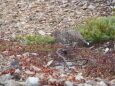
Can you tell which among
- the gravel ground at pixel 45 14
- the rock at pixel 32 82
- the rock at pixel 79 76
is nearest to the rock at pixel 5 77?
the rock at pixel 32 82

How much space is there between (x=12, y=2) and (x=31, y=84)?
41.8 ft

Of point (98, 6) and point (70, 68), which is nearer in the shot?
point (70, 68)

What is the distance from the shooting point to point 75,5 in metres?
17.2

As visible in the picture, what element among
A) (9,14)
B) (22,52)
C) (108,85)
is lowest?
(9,14)

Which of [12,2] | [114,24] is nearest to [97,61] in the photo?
[114,24]

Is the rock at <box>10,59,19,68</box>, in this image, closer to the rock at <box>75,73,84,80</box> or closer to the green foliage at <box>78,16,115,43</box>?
the rock at <box>75,73,84,80</box>

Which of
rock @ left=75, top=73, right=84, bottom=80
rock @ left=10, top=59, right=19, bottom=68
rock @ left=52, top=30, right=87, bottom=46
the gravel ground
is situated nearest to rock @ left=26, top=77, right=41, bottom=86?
rock @ left=75, top=73, right=84, bottom=80

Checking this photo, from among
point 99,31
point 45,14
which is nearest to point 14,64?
point 99,31

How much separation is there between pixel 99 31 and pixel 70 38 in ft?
3.29

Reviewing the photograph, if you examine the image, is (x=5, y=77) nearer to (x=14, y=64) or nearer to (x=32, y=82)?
(x=32, y=82)

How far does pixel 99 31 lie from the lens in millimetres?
12008

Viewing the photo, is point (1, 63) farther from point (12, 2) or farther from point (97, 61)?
point (12, 2)

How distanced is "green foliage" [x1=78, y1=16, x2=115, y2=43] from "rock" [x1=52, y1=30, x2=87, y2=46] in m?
0.45

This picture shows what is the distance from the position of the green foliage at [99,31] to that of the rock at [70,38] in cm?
45
